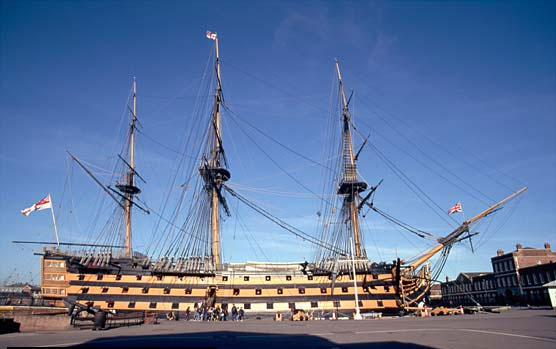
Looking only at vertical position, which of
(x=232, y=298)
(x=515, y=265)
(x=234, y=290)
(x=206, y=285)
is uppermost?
(x=515, y=265)

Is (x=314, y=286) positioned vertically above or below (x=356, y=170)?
below

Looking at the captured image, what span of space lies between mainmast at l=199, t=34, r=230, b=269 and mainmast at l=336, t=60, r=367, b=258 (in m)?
15.7

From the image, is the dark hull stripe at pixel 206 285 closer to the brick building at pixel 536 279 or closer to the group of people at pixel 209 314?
the group of people at pixel 209 314

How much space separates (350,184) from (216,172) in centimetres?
1742

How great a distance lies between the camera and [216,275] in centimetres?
3688

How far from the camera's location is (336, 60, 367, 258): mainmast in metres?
43.8

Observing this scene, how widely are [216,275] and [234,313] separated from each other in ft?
20.6

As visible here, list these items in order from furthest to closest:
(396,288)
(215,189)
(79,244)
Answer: (215,189) < (79,244) < (396,288)

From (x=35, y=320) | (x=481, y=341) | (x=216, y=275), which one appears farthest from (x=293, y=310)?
(x=481, y=341)

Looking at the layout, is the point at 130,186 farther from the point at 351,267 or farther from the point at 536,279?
the point at 536,279

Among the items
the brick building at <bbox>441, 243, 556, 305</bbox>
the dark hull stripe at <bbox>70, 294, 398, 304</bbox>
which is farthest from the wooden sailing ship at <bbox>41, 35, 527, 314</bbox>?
the brick building at <bbox>441, 243, 556, 305</bbox>

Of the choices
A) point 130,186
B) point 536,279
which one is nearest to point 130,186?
point 130,186

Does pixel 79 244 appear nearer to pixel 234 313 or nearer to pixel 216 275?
pixel 216 275

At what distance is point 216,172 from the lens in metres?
44.9
